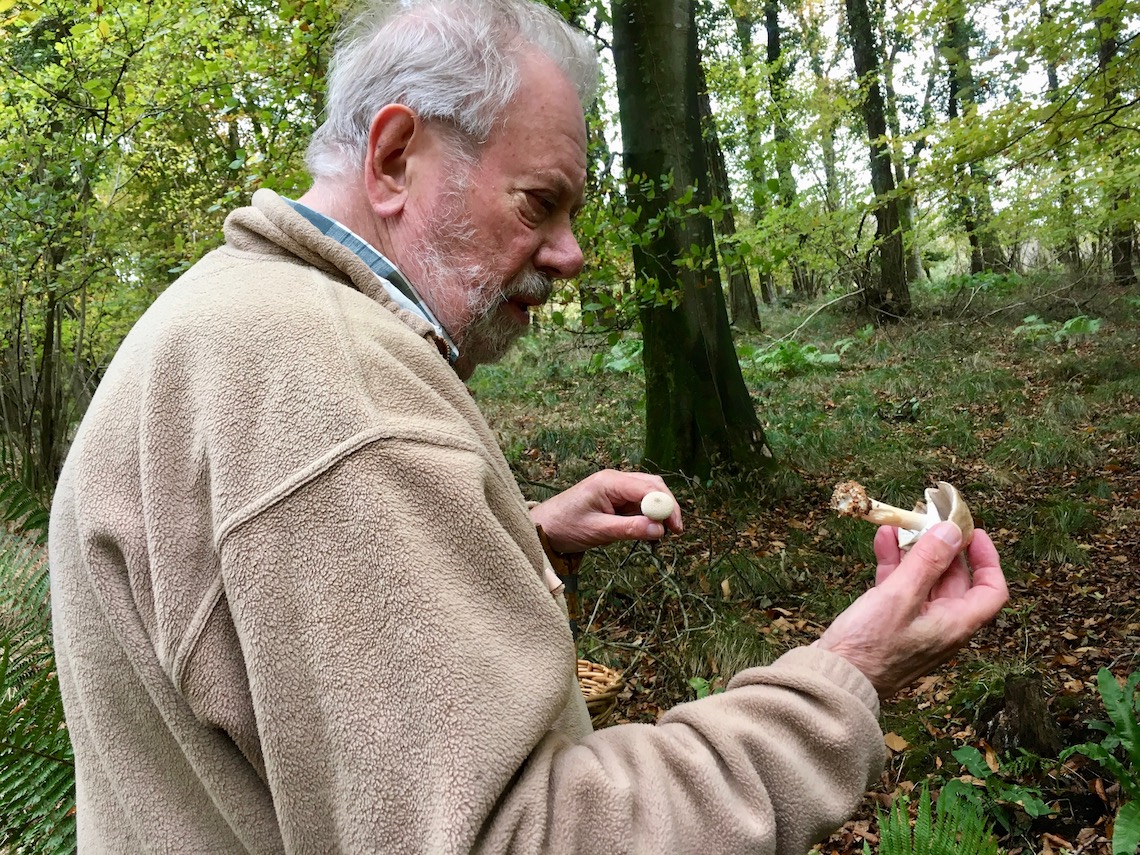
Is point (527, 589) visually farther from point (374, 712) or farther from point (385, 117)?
point (385, 117)

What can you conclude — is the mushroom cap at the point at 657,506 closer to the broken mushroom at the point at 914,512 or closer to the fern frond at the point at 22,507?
the broken mushroom at the point at 914,512

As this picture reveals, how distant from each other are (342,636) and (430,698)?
120 millimetres

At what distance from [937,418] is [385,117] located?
747 centimetres

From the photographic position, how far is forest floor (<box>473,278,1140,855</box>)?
3062 millimetres

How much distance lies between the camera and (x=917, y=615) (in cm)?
126

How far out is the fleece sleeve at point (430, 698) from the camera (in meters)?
0.83

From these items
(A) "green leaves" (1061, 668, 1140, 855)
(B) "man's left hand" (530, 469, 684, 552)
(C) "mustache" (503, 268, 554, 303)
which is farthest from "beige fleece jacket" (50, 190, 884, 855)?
(A) "green leaves" (1061, 668, 1140, 855)

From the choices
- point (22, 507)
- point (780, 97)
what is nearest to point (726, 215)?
point (780, 97)

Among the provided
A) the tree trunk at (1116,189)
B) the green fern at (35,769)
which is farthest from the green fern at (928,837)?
the tree trunk at (1116,189)

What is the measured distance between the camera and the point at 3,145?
596cm

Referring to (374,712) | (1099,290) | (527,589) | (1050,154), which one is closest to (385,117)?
(527,589)

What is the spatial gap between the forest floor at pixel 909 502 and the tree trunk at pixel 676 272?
0.34m

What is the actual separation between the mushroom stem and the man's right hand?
9.6 inches

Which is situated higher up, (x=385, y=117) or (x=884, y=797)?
(x=385, y=117)
